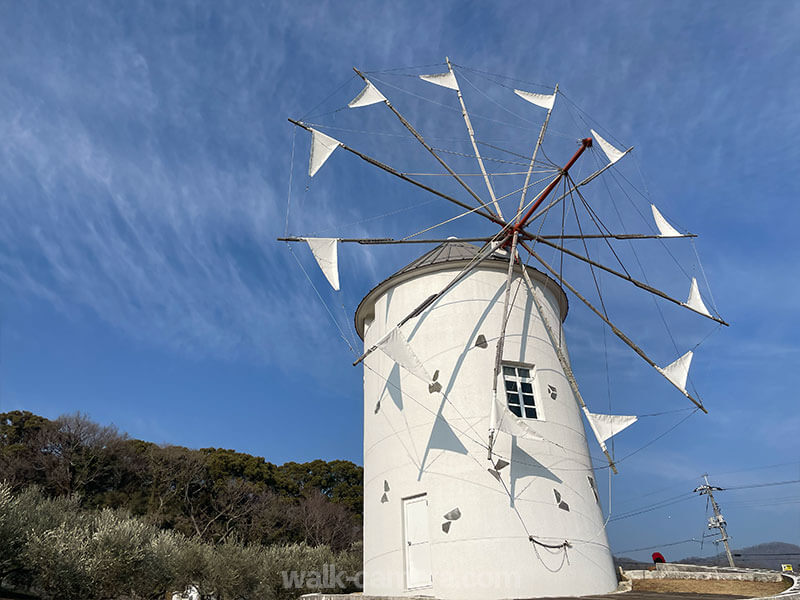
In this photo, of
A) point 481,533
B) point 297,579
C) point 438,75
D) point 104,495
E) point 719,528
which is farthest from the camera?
point 719,528

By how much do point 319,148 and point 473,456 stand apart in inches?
311

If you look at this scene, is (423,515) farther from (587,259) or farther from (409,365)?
(587,259)

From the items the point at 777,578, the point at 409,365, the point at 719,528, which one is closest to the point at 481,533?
the point at 409,365

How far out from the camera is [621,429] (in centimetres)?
1212

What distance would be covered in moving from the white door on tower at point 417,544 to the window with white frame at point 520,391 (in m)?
2.77

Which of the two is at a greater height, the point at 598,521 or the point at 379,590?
the point at 598,521

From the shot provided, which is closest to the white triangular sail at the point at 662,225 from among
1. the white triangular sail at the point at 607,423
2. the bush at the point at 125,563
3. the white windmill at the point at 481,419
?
the white windmill at the point at 481,419

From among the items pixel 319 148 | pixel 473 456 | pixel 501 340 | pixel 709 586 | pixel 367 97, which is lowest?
pixel 709 586

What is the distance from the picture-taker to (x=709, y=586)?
1170 centimetres

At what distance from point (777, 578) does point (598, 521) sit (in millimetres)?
3751

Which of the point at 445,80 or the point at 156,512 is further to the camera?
the point at 156,512

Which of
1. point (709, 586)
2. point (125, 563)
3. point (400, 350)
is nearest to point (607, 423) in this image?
point (709, 586)

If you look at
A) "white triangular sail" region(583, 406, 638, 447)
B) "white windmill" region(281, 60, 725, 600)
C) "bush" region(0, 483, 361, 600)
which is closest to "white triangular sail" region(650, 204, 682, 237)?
"white windmill" region(281, 60, 725, 600)

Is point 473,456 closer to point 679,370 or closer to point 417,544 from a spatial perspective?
point 417,544
